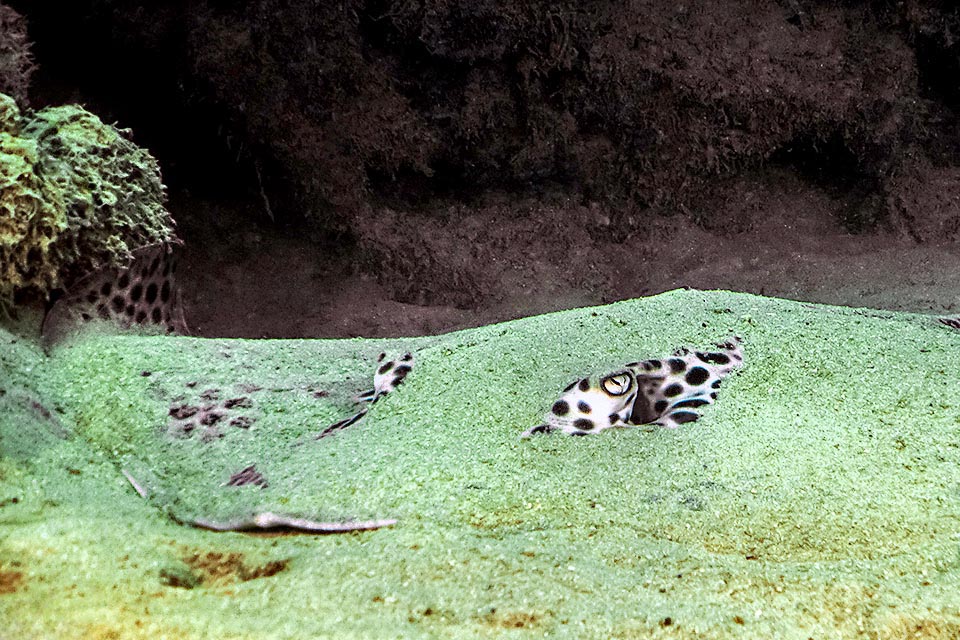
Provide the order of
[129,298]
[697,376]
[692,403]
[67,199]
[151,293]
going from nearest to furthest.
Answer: [692,403], [697,376], [67,199], [129,298], [151,293]

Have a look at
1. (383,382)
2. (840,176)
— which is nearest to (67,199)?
(383,382)

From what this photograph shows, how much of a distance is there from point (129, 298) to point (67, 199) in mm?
641

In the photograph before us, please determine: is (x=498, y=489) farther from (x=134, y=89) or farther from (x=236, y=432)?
(x=134, y=89)

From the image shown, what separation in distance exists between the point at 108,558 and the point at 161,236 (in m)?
2.90

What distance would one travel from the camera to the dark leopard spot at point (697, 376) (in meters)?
2.76

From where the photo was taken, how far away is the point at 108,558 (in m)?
1.51

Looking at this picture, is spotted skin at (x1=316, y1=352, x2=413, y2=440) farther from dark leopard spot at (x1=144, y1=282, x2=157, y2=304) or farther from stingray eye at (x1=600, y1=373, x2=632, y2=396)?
dark leopard spot at (x1=144, y1=282, x2=157, y2=304)

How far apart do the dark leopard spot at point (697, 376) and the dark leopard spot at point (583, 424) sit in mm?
506

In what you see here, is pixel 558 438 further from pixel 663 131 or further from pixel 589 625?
pixel 663 131

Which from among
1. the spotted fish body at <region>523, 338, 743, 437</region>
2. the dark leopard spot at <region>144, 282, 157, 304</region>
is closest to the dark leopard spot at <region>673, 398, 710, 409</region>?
the spotted fish body at <region>523, 338, 743, 437</region>

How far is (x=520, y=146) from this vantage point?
628cm

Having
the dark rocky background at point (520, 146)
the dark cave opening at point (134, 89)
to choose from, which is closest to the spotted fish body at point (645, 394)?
the dark rocky background at point (520, 146)

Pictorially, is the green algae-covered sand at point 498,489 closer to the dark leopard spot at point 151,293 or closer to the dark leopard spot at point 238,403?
the dark leopard spot at point 238,403

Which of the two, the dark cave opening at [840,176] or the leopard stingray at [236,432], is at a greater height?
the dark cave opening at [840,176]
